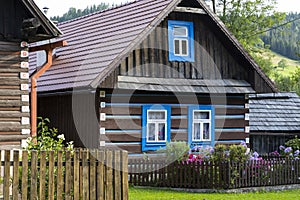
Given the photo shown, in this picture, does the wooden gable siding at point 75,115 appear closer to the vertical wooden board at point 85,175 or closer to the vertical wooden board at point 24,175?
the vertical wooden board at point 85,175

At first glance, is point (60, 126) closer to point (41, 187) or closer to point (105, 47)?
point (105, 47)

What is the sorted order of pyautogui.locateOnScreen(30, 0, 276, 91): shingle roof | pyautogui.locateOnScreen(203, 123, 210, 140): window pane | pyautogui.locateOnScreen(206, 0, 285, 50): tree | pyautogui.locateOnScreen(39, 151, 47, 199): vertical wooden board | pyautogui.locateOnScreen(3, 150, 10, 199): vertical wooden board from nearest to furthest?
1. pyautogui.locateOnScreen(3, 150, 10, 199): vertical wooden board
2. pyautogui.locateOnScreen(39, 151, 47, 199): vertical wooden board
3. pyautogui.locateOnScreen(30, 0, 276, 91): shingle roof
4. pyautogui.locateOnScreen(203, 123, 210, 140): window pane
5. pyautogui.locateOnScreen(206, 0, 285, 50): tree

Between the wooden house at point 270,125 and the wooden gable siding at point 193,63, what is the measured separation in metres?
5.17

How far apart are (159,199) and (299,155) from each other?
800 centimetres

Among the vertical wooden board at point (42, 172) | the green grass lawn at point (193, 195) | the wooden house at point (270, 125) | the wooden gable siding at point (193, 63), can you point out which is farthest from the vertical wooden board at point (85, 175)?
the wooden house at point (270, 125)

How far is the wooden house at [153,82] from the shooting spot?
21.2m

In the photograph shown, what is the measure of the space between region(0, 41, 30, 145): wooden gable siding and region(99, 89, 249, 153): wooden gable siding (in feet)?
13.6

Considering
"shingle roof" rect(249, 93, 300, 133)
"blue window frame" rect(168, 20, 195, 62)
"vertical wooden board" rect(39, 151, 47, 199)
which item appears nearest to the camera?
"vertical wooden board" rect(39, 151, 47, 199)

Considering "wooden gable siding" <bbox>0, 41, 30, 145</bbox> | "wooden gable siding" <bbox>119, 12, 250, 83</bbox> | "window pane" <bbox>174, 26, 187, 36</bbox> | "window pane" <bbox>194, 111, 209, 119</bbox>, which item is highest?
"window pane" <bbox>174, 26, 187, 36</bbox>

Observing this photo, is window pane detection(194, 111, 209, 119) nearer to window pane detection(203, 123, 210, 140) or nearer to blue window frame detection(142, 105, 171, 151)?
window pane detection(203, 123, 210, 140)

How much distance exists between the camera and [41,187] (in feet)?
38.2

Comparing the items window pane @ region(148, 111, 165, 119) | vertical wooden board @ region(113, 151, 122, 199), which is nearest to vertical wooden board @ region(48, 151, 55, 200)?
vertical wooden board @ region(113, 151, 122, 199)

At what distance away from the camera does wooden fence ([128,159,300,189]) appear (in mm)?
18859

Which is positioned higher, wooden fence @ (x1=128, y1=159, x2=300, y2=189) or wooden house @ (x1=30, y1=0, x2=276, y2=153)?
wooden house @ (x1=30, y1=0, x2=276, y2=153)
